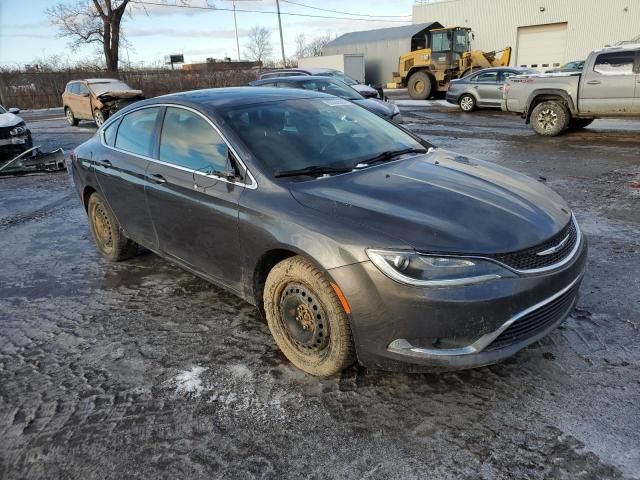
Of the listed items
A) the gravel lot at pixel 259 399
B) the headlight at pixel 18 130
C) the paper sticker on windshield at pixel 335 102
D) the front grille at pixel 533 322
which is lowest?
the gravel lot at pixel 259 399

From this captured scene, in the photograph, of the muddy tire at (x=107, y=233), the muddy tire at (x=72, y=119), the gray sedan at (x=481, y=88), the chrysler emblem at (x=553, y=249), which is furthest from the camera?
the muddy tire at (x=72, y=119)

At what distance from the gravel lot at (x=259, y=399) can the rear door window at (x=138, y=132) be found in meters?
1.20

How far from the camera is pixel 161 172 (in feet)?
12.7

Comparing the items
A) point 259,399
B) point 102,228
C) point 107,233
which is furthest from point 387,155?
point 102,228

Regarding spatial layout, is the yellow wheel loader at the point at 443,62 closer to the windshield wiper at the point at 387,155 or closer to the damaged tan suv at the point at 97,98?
the damaged tan suv at the point at 97,98

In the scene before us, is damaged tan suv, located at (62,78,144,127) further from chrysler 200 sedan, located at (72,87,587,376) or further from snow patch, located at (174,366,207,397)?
snow patch, located at (174,366,207,397)

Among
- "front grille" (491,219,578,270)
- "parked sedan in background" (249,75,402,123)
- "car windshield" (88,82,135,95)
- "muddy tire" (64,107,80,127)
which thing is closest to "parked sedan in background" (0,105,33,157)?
"parked sedan in background" (249,75,402,123)

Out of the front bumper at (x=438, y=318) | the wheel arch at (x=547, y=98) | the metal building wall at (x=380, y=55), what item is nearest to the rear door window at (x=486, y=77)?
the wheel arch at (x=547, y=98)

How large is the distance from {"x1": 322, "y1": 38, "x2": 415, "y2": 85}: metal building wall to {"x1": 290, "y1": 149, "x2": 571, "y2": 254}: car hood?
38387 mm

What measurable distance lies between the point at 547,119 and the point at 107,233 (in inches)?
421

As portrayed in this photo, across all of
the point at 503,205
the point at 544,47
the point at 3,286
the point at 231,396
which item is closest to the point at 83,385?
the point at 231,396

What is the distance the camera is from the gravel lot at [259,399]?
2.37 meters

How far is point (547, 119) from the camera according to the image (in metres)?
12.1

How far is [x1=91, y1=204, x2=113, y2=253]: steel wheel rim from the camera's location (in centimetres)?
498
